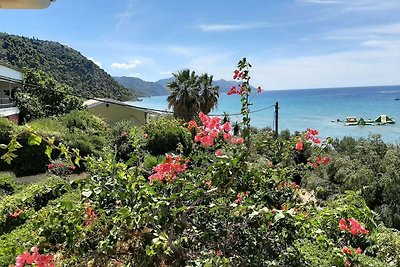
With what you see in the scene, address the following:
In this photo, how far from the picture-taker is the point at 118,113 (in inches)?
1101

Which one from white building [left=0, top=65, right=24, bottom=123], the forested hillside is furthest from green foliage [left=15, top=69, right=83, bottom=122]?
the forested hillside

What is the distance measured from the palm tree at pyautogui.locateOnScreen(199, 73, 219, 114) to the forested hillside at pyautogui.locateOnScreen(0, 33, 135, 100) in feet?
82.7

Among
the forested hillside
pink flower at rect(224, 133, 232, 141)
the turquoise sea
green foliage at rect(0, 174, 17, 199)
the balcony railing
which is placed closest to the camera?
pink flower at rect(224, 133, 232, 141)

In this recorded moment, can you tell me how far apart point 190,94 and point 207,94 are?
128cm

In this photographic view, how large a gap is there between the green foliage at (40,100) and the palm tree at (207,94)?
28.7 feet

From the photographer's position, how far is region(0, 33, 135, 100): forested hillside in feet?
175

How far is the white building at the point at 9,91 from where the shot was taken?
1997 cm

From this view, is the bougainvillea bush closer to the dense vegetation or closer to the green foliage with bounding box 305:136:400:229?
the dense vegetation

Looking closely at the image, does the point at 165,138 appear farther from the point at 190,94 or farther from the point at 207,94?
the point at 207,94

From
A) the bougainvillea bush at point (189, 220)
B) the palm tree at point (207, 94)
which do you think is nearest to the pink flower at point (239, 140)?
the bougainvillea bush at point (189, 220)

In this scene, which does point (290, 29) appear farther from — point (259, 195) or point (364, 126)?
point (364, 126)

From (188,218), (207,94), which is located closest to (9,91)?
(207,94)

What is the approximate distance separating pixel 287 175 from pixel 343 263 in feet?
5.30

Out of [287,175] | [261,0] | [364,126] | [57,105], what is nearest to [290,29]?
[261,0]
